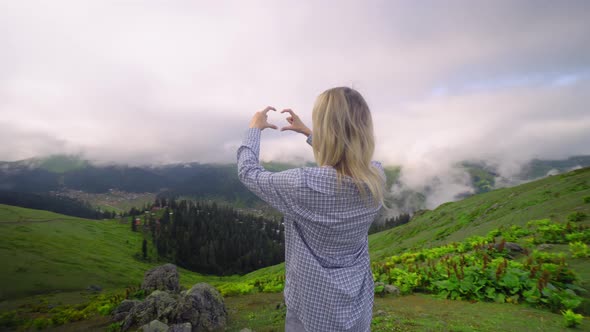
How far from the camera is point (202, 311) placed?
37.1 feet

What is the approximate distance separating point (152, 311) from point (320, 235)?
478 inches

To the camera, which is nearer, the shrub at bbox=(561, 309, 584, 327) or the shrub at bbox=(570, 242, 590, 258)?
the shrub at bbox=(561, 309, 584, 327)

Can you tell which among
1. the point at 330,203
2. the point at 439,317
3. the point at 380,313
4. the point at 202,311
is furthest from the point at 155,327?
the point at 330,203

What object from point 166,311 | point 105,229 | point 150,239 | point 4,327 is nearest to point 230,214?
point 150,239

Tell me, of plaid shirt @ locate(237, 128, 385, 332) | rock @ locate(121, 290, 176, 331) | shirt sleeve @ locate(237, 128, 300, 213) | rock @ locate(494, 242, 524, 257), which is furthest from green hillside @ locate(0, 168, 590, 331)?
shirt sleeve @ locate(237, 128, 300, 213)

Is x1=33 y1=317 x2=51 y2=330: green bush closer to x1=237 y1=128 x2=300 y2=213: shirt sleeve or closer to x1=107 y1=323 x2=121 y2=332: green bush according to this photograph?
x1=107 y1=323 x2=121 y2=332: green bush

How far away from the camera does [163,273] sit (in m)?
21.1

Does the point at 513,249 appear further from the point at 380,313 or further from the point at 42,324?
the point at 42,324

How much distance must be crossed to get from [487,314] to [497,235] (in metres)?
11.1

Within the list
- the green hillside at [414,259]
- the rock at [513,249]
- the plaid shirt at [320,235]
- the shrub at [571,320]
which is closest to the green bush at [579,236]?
the green hillside at [414,259]

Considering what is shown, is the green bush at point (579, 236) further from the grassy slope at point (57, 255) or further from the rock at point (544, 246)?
the grassy slope at point (57, 255)

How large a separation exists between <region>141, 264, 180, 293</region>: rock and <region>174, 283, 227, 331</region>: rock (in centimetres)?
1039

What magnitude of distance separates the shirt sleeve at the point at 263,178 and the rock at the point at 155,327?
1040 cm

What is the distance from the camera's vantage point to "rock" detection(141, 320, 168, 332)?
1003cm
